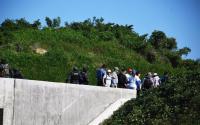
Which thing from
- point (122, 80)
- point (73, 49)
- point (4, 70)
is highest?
point (73, 49)

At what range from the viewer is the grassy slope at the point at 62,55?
3662cm

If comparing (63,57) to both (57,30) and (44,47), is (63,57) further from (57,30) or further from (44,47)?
(57,30)

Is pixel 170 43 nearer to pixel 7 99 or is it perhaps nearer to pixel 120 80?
pixel 120 80

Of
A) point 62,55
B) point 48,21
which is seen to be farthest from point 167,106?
point 48,21

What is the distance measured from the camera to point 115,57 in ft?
146

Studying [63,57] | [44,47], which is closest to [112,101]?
[63,57]

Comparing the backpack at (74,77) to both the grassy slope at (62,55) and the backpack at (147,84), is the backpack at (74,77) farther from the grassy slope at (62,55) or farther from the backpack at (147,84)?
the grassy slope at (62,55)

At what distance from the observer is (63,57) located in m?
39.3

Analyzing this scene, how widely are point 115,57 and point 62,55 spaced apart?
5.75 m

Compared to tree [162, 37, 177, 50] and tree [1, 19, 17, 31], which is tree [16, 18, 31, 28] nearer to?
tree [1, 19, 17, 31]

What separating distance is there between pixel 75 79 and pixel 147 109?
339 centimetres

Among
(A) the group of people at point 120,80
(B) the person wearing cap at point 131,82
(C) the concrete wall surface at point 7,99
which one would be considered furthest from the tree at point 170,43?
(C) the concrete wall surface at point 7,99

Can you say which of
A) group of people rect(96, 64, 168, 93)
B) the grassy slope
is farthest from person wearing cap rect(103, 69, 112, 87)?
the grassy slope

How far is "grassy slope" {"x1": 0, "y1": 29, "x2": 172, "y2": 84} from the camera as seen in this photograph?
3662cm
